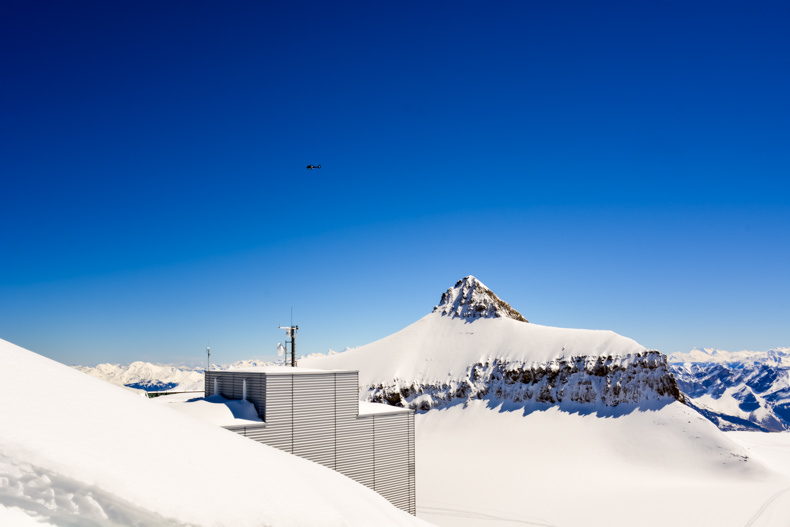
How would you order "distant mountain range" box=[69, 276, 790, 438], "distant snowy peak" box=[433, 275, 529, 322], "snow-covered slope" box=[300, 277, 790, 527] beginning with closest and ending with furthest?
1. "snow-covered slope" box=[300, 277, 790, 527]
2. "distant mountain range" box=[69, 276, 790, 438]
3. "distant snowy peak" box=[433, 275, 529, 322]

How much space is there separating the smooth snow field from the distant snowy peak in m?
26.5

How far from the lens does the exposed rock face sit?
258 ft

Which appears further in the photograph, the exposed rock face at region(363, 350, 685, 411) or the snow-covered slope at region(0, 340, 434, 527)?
the exposed rock face at region(363, 350, 685, 411)

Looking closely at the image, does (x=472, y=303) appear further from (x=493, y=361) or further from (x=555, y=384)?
(x=555, y=384)

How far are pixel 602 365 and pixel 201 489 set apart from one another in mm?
88372

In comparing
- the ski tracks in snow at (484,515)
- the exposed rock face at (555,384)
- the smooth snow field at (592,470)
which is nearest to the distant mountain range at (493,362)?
the exposed rock face at (555,384)

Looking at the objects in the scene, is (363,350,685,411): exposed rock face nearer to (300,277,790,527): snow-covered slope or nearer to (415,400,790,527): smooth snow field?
(300,277,790,527): snow-covered slope

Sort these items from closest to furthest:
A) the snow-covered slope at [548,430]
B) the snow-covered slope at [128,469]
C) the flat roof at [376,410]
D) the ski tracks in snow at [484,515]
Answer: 1. the snow-covered slope at [128,469]
2. the flat roof at [376,410]
3. the ski tracks in snow at [484,515]
4. the snow-covered slope at [548,430]

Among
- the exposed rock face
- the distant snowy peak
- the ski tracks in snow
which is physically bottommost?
the ski tracks in snow

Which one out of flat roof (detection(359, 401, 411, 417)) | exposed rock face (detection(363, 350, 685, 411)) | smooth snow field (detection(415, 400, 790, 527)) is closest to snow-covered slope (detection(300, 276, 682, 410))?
exposed rock face (detection(363, 350, 685, 411))

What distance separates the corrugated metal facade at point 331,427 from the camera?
103 feet

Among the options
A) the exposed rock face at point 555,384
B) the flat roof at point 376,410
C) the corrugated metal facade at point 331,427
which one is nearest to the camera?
the corrugated metal facade at point 331,427

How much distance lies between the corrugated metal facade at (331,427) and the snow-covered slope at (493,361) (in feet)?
185

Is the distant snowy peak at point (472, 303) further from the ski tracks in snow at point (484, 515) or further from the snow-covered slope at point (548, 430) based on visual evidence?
the ski tracks in snow at point (484, 515)
